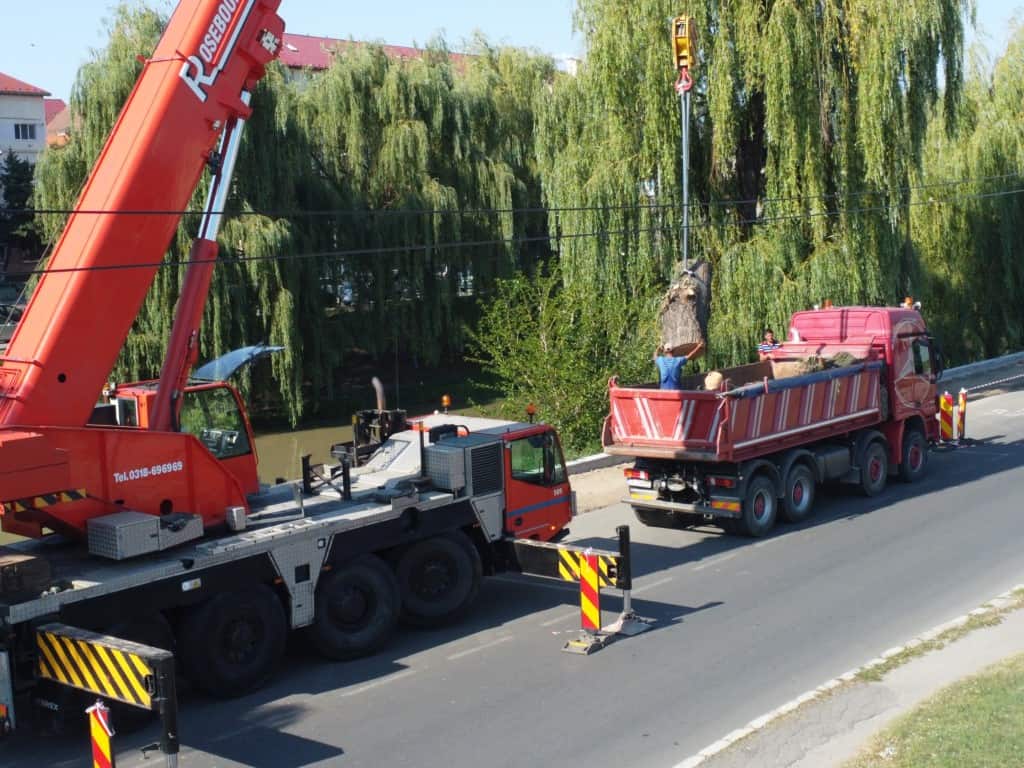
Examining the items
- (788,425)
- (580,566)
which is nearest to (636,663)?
(580,566)

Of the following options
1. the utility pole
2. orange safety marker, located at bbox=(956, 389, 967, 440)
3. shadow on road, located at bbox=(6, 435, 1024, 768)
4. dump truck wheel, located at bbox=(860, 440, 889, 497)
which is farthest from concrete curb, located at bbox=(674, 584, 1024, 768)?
the utility pole

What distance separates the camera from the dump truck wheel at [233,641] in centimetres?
957

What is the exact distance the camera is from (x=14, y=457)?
850cm

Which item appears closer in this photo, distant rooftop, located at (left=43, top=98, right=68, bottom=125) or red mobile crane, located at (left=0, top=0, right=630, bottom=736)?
red mobile crane, located at (left=0, top=0, right=630, bottom=736)

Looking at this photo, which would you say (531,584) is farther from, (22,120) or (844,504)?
(22,120)

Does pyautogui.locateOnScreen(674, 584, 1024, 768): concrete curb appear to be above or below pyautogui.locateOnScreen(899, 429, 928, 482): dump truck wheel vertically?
below

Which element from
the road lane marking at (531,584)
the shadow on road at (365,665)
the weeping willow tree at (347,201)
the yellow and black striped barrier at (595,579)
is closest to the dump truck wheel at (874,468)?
the shadow on road at (365,665)

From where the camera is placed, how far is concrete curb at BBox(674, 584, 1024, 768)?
8186 mm

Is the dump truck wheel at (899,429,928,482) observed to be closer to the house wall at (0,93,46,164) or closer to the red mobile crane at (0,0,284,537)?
the red mobile crane at (0,0,284,537)

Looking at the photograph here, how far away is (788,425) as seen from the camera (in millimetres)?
15508

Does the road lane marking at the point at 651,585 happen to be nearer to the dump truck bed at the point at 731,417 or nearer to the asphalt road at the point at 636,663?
the asphalt road at the point at 636,663

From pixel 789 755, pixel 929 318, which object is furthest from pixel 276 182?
pixel 789 755

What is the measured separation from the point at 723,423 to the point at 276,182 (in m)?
17.6

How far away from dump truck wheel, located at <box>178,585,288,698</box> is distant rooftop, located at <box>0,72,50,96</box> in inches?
2491
